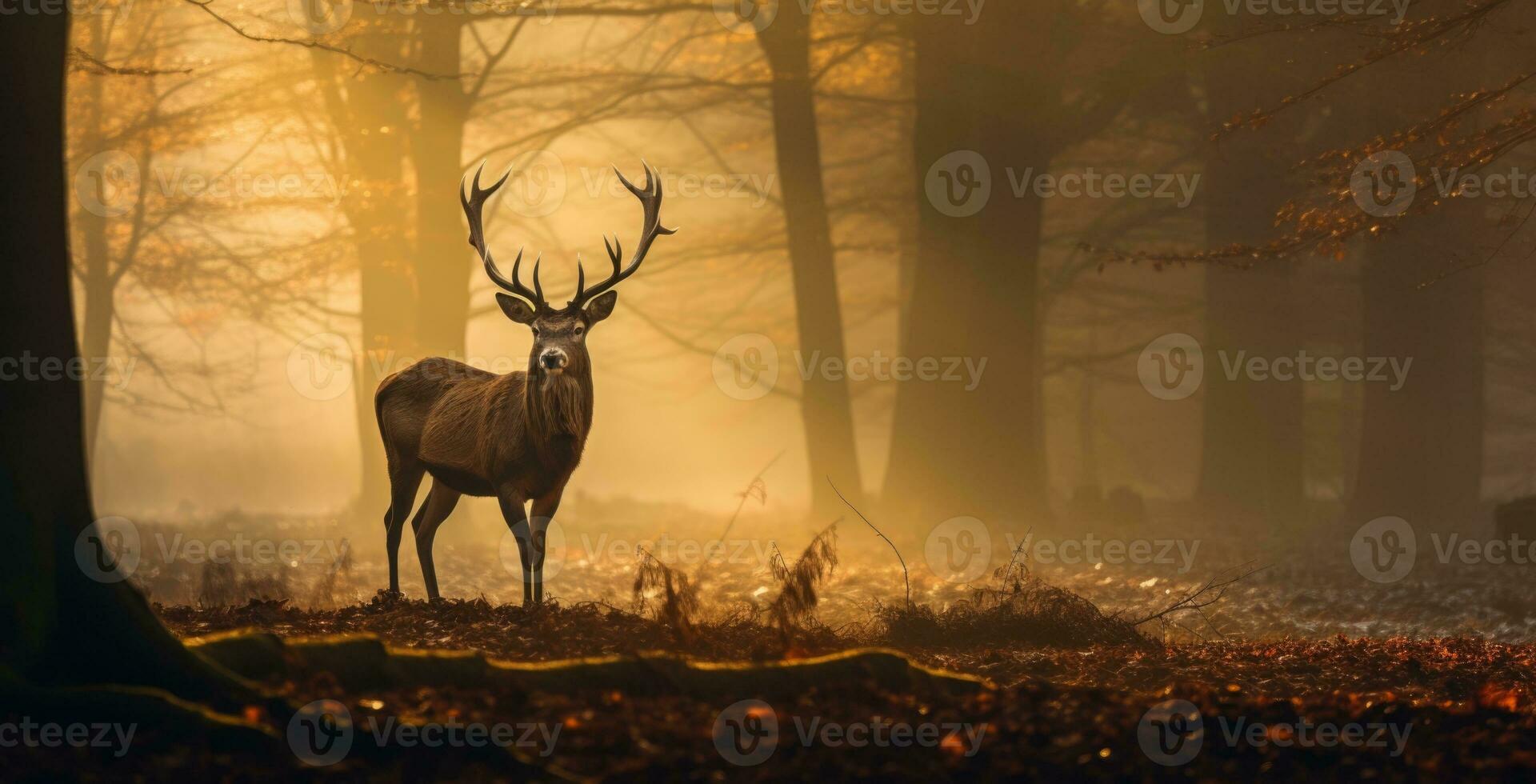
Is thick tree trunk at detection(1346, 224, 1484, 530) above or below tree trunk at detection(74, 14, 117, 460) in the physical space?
below

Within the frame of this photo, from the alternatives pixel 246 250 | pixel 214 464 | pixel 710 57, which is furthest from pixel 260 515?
pixel 710 57

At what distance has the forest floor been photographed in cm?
510

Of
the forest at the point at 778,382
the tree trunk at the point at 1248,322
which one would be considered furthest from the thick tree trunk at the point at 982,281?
the tree trunk at the point at 1248,322

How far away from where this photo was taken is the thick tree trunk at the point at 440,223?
20156 millimetres

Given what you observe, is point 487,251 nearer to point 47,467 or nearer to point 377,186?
point 47,467

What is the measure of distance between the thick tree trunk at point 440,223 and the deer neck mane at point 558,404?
444 inches

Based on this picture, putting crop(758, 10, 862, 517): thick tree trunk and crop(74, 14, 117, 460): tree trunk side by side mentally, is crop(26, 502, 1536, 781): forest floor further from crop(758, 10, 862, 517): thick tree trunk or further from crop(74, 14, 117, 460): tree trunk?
crop(74, 14, 117, 460): tree trunk

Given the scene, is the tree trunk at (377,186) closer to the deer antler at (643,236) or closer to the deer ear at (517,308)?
the deer antler at (643,236)

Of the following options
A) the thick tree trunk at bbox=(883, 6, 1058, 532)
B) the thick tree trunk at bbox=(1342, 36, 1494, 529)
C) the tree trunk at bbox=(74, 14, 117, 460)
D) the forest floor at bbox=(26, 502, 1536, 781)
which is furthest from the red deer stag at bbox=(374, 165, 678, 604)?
the tree trunk at bbox=(74, 14, 117, 460)

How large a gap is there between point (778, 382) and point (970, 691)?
757 inches

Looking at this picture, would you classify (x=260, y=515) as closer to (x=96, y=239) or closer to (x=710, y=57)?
(x=96, y=239)

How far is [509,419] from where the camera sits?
9.59 metres

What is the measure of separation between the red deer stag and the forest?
0.04 m

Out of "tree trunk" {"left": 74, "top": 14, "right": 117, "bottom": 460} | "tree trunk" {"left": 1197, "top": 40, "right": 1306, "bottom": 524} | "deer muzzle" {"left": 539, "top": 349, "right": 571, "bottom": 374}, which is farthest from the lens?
"tree trunk" {"left": 74, "top": 14, "right": 117, "bottom": 460}
